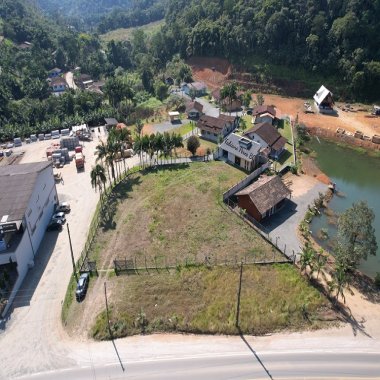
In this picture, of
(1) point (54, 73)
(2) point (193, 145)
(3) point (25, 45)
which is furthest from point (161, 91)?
(3) point (25, 45)

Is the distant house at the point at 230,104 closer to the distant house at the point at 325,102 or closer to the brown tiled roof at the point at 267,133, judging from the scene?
the distant house at the point at 325,102

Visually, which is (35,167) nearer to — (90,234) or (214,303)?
(90,234)

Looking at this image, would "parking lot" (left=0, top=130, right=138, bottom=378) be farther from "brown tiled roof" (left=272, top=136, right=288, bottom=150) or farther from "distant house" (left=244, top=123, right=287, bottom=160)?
"brown tiled roof" (left=272, top=136, right=288, bottom=150)

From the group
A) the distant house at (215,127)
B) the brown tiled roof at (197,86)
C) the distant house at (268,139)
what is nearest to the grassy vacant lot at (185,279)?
the distant house at (268,139)

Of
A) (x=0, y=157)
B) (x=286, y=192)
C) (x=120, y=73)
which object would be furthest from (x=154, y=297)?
(x=120, y=73)

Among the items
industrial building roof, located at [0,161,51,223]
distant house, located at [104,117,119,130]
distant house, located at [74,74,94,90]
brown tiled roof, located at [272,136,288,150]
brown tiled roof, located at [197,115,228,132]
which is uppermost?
industrial building roof, located at [0,161,51,223]

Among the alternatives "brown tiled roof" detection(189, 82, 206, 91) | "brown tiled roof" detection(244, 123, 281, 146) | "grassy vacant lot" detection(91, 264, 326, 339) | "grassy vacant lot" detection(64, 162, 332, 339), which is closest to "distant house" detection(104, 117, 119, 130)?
"brown tiled roof" detection(189, 82, 206, 91)
